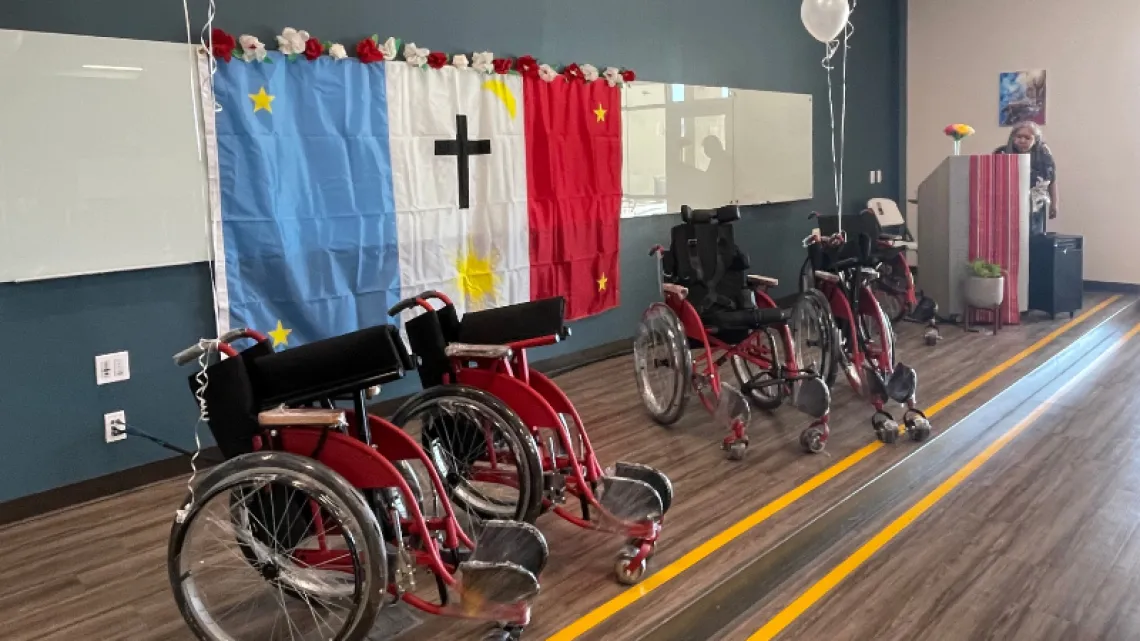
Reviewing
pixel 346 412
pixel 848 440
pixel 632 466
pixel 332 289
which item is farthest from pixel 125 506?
pixel 848 440

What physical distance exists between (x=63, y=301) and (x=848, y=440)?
3.24 meters

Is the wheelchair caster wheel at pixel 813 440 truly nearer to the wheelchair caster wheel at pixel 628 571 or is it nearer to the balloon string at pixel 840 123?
the wheelchair caster wheel at pixel 628 571

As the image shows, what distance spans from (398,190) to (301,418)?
92.4 inches

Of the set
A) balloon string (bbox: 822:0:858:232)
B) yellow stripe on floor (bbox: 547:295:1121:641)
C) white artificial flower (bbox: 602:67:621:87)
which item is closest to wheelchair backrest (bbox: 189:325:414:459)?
yellow stripe on floor (bbox: 547:295:1121:641)

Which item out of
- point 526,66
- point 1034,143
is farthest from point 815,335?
point 1034,143

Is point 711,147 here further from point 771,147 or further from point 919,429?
point 919,429

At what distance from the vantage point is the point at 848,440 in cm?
394

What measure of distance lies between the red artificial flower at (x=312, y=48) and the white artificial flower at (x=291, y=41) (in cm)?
2

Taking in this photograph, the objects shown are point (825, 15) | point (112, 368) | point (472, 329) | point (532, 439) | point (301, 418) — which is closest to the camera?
point (301, 418)

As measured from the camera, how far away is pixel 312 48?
3949 mm

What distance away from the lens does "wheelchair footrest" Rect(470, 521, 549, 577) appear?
248 centimetres

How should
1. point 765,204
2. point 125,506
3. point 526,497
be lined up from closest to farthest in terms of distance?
point 526,497, point 125,506, point 765,204

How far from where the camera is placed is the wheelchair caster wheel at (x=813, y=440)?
3.74 meters

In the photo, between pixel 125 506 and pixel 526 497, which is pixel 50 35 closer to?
pixel 125 506
